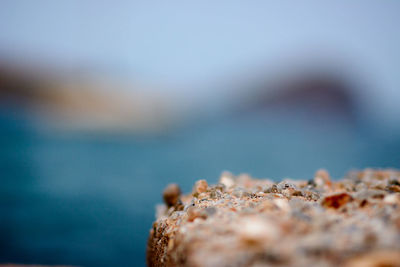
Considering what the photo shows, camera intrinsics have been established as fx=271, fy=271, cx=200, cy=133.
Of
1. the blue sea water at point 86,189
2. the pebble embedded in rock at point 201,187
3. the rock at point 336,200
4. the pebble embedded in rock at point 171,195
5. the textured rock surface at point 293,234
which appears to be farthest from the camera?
the blue sea water at point 86,189

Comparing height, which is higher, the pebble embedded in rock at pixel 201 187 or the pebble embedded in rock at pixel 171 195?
the pebble embedded in rock at pixel 171 195

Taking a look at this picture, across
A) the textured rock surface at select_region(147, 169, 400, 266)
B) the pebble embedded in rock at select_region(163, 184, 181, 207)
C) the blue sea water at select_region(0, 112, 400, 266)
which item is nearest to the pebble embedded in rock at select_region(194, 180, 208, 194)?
the pebble embedded in rock at select_region(163, 184, 181, 207)

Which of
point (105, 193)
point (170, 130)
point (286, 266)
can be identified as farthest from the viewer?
point (170, 130)

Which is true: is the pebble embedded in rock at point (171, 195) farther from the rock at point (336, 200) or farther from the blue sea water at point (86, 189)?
the blue sea water at point (86, 189)

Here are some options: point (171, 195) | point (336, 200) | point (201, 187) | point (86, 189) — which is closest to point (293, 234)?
point (336, 200)

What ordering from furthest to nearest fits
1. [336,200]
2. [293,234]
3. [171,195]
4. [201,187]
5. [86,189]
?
[86,189], [171,195], [201,187], [336,200], [293,234]

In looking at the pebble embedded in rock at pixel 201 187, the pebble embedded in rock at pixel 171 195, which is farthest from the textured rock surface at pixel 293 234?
the pebble embedded in rock at pixel 171 195

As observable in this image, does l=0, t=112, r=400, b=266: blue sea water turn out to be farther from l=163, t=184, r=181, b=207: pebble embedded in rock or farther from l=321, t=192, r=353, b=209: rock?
l=321, t=192, r=353, b=209: rock

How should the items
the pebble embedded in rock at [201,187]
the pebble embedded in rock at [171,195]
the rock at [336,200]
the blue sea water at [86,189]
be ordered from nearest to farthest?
the rock at [336,200], the pebble embedded in rock at [201,187], the pebble embedded in rock at [171,195], the blue sea water at [86,189]

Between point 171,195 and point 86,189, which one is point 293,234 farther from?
point 86,189


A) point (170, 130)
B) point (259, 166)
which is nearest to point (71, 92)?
point (170, 130)

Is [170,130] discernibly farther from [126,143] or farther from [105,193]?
[105,193]
